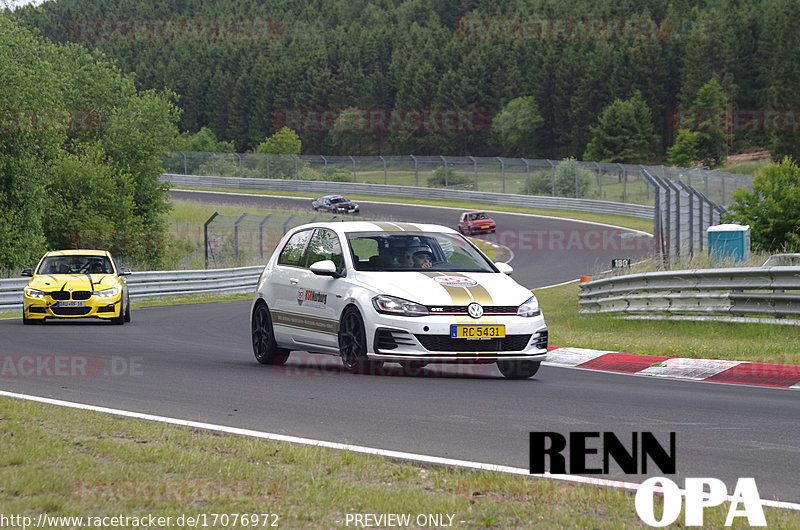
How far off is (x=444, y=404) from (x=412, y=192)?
64.4 meters

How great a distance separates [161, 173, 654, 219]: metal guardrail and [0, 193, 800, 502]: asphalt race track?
160ft

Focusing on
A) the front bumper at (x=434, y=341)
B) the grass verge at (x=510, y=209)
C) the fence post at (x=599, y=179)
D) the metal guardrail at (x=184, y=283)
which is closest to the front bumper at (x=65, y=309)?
the metal guardrail at (x=184, y=283)

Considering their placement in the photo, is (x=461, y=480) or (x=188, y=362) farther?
(x=188, y=362)

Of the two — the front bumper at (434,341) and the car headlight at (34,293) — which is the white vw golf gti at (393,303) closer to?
the front bumper at (434,341)

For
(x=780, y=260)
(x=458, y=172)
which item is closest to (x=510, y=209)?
(x=458, y=172)

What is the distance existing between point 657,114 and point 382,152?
34796 mm

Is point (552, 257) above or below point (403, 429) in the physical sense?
below

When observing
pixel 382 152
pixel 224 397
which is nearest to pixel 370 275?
pixel 224 397

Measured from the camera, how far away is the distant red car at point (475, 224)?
54375mm

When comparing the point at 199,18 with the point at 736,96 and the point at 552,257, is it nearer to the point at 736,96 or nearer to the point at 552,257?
the point at 736,96

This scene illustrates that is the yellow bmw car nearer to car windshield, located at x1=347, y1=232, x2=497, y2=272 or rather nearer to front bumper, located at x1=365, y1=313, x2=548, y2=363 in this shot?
car windshield, located at x1=347, y1=232, x2=497, y2=272

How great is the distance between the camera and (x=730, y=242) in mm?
21922

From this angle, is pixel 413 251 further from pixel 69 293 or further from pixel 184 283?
pixel 184 283

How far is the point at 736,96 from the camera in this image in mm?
119625
